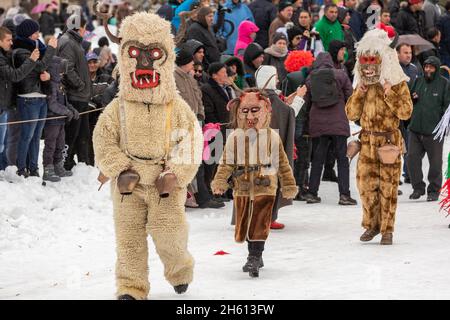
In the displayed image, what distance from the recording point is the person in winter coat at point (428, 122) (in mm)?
15148

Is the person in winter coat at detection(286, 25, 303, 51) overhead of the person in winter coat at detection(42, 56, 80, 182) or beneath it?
overhead

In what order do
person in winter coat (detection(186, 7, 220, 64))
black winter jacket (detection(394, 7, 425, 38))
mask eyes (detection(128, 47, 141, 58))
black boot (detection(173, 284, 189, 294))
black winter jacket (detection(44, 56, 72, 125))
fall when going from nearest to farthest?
1. mask eyes (detection(128, 47, 141, 58))
2. black boot (detection(173, 284, 189, 294))
3. black winter jacket (detection(44, 56, 72, 125))
4. person in winter coat (detection(186, 7, 220, 64))
5. black winter jacket (detection(394, 7, 425, 38))

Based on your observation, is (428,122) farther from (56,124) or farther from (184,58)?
(56,124)

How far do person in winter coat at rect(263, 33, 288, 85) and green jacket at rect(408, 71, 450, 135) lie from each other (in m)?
1.95

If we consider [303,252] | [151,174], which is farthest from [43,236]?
[151,174]

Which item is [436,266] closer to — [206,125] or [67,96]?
[206,125]

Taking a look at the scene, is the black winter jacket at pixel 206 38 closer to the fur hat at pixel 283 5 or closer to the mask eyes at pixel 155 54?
the fur hat at pixel 283 5

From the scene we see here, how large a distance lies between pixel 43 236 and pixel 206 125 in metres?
3.01

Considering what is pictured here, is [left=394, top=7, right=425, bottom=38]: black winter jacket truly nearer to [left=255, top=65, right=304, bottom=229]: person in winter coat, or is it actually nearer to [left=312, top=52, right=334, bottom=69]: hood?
[left=312, top=52, right=334, bottom=69]: hood

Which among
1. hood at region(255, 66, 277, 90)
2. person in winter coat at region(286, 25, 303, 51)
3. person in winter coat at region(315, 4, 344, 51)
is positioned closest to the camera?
hood at region(255, 66, 277, 90)

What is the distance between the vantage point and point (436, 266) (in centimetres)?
1040

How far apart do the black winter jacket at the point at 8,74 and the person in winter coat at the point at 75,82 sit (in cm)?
128

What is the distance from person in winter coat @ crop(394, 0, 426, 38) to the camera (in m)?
20.7

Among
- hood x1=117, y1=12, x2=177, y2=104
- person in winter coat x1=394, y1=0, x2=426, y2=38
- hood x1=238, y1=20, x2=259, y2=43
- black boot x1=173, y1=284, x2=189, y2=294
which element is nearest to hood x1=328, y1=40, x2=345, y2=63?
hood x1=238, y1=20, x2=259, y2=43
